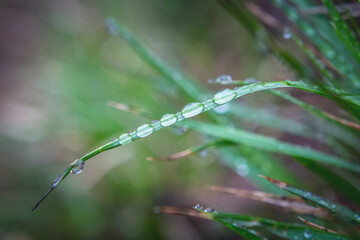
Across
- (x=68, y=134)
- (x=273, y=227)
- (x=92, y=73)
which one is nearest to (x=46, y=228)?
(x=68, y=134)

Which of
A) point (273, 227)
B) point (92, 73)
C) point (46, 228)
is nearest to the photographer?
point (273, 227)

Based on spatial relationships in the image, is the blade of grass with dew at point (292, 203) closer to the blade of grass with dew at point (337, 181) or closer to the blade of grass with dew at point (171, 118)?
the blade of grass with dew at point (337, 181)

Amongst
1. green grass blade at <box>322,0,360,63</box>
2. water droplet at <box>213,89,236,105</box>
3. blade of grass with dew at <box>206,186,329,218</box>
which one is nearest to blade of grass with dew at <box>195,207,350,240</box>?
blade of grass with dew at <box>206,186,329,218</box>

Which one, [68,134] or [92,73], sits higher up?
Answer: [92,73]

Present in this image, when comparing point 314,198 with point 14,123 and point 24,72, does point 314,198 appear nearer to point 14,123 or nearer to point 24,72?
point 14,123

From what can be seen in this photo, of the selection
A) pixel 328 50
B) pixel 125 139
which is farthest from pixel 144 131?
pixel 328 50

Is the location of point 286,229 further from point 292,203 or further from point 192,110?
point 192,110

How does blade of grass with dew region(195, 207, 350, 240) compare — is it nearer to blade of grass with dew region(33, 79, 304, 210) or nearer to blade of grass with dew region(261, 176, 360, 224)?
blade of grass with dew region(261, 176, 360, 224)

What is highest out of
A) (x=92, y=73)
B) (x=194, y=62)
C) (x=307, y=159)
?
(x=194, y=62)
